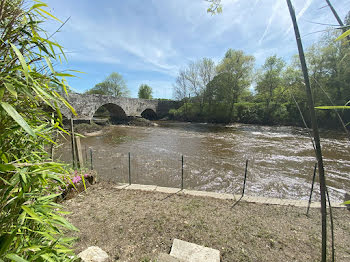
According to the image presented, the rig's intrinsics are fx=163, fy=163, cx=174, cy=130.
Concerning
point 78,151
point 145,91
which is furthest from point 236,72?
point 145,91

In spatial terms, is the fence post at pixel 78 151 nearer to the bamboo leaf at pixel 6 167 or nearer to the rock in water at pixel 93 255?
the rock in water at pixel 93 255

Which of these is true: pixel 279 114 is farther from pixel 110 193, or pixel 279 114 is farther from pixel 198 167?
pixel 110 193

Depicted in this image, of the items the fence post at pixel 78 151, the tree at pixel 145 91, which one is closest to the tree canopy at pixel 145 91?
the tree at pixel 145 91

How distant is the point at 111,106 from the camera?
23703mm

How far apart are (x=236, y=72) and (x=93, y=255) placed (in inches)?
1109

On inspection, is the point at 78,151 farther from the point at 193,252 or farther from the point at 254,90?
the point at 254,90

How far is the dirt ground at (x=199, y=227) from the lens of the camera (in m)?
2.17

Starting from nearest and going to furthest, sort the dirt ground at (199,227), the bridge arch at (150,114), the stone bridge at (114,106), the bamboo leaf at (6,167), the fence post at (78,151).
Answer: the bamboo leaf at (6,167), the dirt ground at (199,227), the fence post at (78,151), the stone bridge at (114,106), the bridge arch at (150,114)

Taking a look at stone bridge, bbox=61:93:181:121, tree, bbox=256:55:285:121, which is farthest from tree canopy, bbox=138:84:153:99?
tree, bbox=256:55:285:121

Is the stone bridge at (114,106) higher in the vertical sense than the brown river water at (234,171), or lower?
higher

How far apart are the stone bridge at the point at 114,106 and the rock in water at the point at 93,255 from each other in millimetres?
9748

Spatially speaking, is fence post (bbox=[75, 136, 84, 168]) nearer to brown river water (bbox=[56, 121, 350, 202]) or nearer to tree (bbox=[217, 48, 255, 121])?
brown river water (bbox=[56, 121, 350, 202])

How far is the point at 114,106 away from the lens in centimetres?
2358

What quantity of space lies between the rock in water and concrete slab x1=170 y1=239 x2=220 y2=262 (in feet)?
2.74
